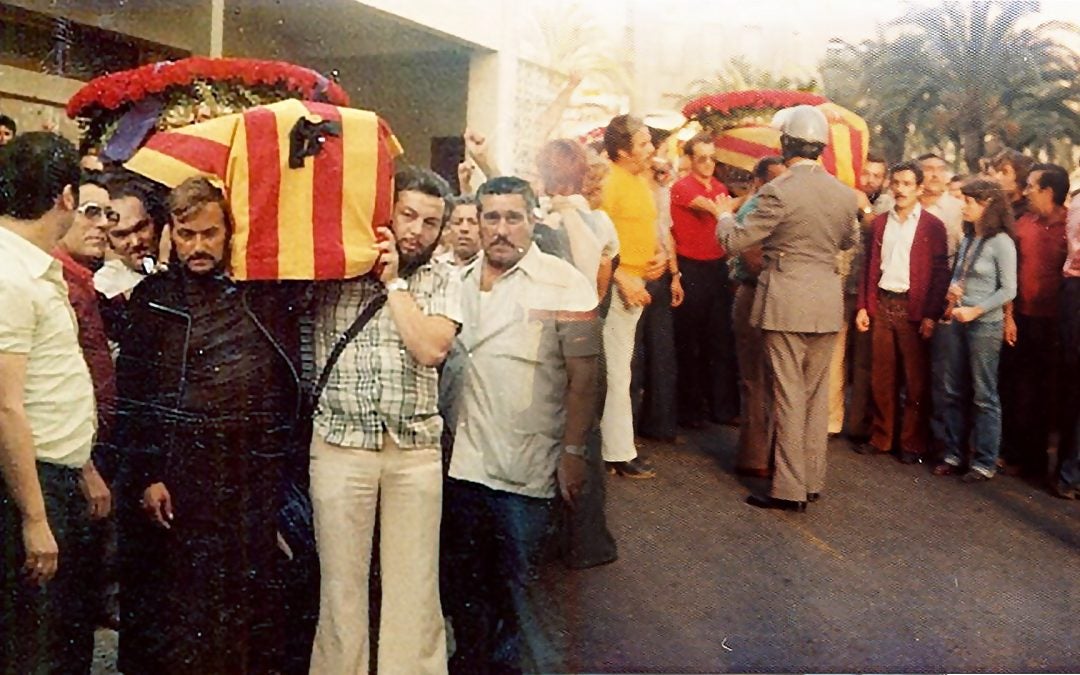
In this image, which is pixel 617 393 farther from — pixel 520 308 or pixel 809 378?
pixel 809 378

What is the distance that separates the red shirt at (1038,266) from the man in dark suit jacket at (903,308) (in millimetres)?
230

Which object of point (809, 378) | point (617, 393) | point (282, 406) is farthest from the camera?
point (809, 378)

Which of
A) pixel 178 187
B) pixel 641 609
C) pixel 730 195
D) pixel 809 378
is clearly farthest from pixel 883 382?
pixel 178 187

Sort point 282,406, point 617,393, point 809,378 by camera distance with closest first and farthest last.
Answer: point 282,406, point 617,393, point 809,378

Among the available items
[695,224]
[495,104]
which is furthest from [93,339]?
[695,224]

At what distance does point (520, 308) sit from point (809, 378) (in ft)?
3.05

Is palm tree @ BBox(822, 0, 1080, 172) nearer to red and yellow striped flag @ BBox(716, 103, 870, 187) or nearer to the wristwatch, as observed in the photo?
red and yellow striped flag @ BBox(716, 103, 870, 187)

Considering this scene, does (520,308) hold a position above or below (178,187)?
below

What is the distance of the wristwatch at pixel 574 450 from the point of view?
2.69 metres

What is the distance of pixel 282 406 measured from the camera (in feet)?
8.46

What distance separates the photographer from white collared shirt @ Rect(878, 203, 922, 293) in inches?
119

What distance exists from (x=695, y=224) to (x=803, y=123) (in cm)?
41

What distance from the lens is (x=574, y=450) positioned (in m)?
2.70

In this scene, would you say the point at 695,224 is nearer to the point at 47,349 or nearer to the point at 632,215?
the point at 632,215
